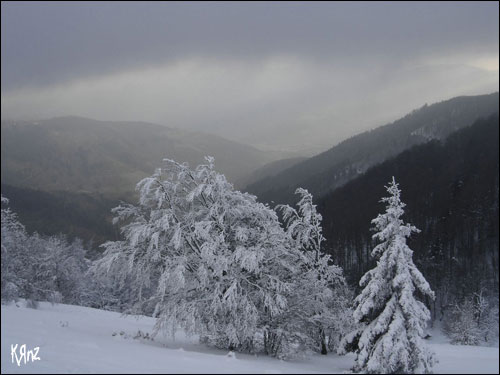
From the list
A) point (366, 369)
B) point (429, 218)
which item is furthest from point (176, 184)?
point (429, 218)

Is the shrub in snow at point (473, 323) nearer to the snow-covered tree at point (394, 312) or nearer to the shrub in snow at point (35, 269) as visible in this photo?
the snow-covered tree at point (394, 312)

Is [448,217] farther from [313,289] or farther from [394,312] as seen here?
[394,312]

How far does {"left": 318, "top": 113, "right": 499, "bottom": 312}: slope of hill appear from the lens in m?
66.5

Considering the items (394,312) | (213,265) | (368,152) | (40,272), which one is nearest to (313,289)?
(394,312)

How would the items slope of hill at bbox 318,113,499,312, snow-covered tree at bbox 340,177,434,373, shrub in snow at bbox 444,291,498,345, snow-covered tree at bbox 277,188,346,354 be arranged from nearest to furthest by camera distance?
snow-covered tree at bbox 340,177,434,373 → snow-covered tree at bbox 277,188,346,354 → shrub in snow at bbox 444,291,498,345 → slope of hill at bbox 318,113,499,312

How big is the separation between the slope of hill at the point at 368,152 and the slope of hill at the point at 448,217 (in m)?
42.4

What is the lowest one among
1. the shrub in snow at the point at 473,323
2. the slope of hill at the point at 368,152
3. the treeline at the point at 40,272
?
the shrub in snow at the point at 473,323

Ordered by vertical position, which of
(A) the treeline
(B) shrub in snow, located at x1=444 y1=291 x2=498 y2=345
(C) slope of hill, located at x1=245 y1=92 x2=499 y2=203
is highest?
(C) slope of hill, located at x1=245 y1=92 x2=499 y2=203

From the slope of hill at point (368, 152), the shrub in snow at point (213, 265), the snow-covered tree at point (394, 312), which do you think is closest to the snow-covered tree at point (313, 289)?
the shrub in snow at point (213, 265)

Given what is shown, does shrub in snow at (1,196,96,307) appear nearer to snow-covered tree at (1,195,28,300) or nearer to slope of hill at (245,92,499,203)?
snow-covered tree at (1,195,28,300)

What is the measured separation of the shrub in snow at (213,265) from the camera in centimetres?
1438

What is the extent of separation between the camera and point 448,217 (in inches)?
2970

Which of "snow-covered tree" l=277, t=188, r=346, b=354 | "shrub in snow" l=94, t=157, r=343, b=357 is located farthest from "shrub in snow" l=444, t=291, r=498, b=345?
"shrub in snow" l=94, t=157, r=343, b=357

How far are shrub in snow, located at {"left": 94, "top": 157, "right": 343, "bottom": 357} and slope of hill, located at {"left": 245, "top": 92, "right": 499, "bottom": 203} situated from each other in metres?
118
